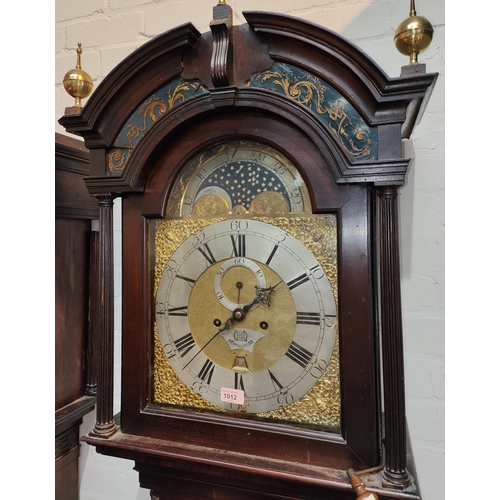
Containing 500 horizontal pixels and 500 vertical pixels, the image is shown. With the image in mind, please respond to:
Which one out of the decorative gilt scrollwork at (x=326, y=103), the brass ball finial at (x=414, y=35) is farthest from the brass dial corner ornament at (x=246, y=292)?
the brass ball finial at (x=414, y=35)

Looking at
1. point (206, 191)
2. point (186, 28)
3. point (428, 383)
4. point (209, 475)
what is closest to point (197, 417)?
point (209, 475)

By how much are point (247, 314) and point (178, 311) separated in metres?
0.14

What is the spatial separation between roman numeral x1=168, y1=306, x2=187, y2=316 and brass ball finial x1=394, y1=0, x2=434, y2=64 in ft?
1.89

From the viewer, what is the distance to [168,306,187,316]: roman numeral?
2.53ft

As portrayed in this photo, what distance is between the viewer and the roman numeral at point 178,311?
772 mm

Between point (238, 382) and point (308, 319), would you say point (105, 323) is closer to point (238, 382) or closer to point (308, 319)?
point (238, 382)

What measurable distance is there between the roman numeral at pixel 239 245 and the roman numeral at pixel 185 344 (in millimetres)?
182

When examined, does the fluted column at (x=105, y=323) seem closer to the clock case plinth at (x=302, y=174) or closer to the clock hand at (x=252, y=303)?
the clock case plinth at (x=302, y=174)

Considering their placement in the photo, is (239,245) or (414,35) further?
(239,245)

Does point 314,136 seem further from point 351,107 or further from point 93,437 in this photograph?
point 93,437

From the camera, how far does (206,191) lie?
0.77m

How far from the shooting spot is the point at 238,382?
0.73 meters

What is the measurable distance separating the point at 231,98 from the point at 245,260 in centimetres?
29

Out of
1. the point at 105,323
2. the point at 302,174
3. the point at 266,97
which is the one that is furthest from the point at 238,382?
the point at 266,97
